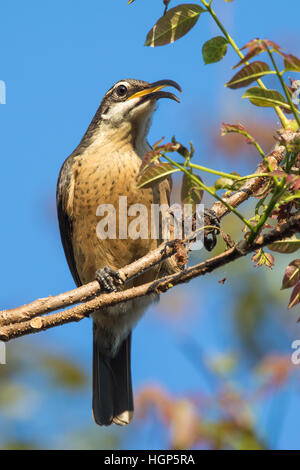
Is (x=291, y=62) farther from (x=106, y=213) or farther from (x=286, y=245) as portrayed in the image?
(x=106, y=213)

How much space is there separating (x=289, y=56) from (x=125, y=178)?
9.55 feet

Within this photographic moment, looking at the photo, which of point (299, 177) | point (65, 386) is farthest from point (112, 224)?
point (299, 177)

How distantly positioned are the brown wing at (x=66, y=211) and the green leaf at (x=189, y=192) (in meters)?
2.61

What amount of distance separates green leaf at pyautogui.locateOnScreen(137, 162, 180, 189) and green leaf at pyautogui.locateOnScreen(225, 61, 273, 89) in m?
0.43

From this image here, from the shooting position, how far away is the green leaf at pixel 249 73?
7.40ft

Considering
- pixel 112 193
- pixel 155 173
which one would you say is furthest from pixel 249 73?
pixel 112 193

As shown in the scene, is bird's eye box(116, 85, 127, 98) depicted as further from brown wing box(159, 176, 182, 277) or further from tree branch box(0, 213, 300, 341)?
tree branch box(0, 213, 300, 341)

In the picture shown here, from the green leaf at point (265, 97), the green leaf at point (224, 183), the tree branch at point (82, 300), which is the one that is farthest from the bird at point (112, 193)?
the green leaf at point (265, 97)

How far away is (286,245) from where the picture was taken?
2.57 metres

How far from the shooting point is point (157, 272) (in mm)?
5082

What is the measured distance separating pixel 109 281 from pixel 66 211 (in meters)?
1.79

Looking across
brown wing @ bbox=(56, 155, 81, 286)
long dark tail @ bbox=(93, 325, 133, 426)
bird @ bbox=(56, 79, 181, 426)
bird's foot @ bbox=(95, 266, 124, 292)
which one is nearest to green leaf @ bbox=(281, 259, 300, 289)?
bird's foot @ bbox=(95, 266, 124, 292)

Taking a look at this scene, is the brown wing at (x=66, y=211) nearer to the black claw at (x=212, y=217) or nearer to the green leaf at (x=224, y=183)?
the black claw at (x=212, y=217)

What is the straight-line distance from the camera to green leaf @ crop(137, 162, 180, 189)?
2.55 m
